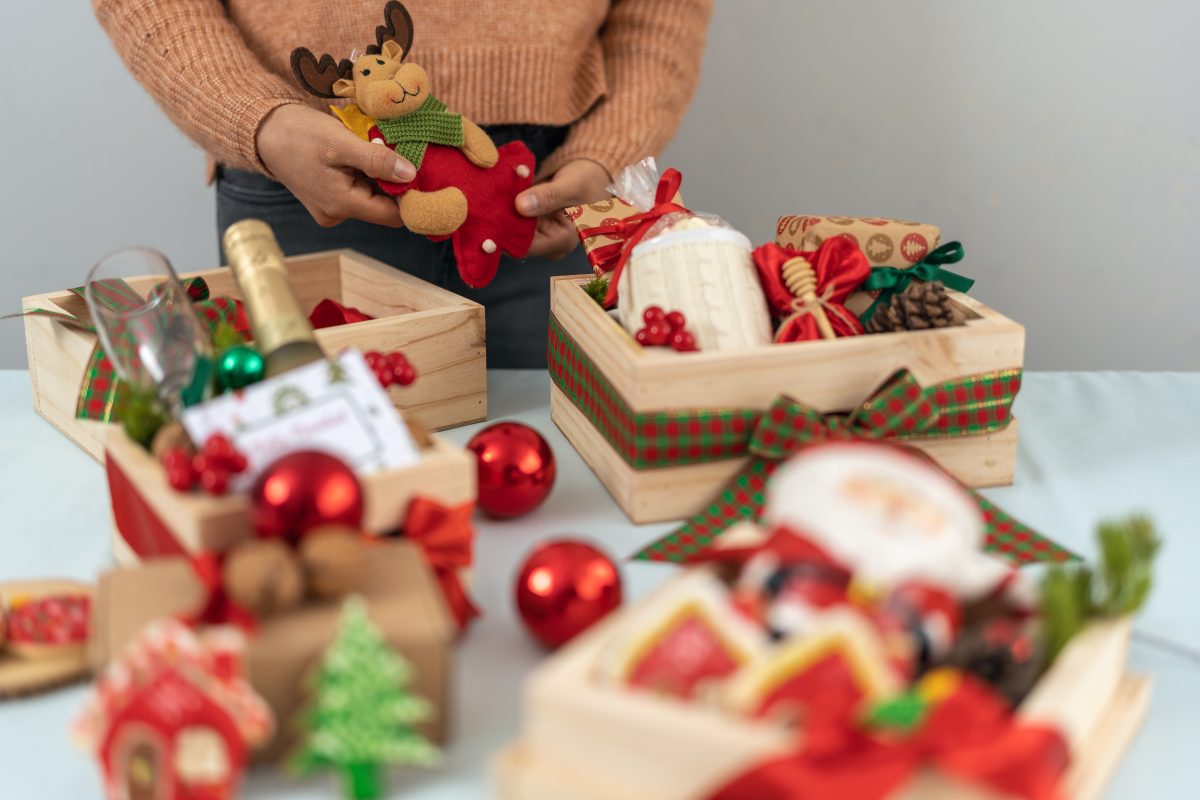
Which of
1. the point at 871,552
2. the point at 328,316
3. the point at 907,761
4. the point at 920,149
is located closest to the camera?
the point at 907,761

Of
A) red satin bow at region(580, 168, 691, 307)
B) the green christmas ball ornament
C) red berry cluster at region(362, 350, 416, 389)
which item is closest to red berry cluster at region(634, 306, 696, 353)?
red satin bow at region(580, 168, 691, 307)

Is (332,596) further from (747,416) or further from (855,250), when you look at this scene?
(855,250)

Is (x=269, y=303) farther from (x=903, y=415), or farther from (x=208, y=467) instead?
(x=903, y=415)

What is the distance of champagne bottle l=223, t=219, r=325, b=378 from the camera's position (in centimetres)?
100

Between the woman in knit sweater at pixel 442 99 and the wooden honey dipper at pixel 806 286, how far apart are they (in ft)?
1.26

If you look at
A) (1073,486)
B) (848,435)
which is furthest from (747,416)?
(1073,486)

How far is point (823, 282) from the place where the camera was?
1193 mm

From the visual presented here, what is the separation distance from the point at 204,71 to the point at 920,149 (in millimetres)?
1389

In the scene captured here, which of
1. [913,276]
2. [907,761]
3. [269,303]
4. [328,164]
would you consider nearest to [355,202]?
[328,164]

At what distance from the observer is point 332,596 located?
74cm

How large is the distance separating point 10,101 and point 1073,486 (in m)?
2.01

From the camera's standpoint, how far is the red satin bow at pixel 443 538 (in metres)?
0.86

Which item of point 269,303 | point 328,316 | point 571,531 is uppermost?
point 269,303

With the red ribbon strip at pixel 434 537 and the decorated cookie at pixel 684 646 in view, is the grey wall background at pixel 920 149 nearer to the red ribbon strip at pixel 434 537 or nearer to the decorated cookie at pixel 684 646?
the red ribbon strip at pixel 434 537
